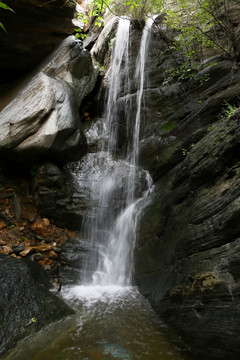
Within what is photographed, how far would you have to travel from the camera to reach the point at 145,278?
17.0 ft

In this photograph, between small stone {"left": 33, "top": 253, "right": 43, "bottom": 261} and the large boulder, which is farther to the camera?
the large boulder

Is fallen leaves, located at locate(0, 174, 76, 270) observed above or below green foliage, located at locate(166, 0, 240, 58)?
below

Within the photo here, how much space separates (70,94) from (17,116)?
6.61ft

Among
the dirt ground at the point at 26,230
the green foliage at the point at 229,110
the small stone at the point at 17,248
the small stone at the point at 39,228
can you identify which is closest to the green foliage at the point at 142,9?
the green foliage at the point at 229,110

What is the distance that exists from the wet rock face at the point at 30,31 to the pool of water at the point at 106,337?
340 inches

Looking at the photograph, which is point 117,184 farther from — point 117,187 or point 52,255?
point 52,255

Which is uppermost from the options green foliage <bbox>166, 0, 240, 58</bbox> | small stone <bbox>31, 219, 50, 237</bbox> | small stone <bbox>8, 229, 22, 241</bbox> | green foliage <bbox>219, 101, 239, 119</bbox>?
green foliage <bbox>166, 0, 240, 58</bbox>

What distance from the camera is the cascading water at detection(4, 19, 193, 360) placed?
299 centimetres

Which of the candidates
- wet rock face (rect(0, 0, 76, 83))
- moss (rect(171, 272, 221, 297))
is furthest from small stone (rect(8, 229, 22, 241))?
wet rock face (rect(0, 0, 76, 83))

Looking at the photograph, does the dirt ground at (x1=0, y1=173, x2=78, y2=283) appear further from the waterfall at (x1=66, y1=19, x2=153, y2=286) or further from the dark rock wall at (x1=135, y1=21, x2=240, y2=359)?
the dark rock wall at (x1=135, y1=21, x2=240, y2=359)

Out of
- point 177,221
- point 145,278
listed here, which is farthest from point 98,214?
point 177,221

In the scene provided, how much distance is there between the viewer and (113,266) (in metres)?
6.18

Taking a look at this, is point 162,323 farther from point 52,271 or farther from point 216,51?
point 216,51

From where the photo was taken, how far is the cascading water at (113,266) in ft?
9.80
